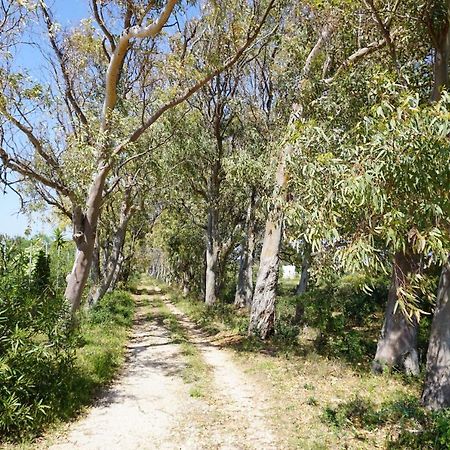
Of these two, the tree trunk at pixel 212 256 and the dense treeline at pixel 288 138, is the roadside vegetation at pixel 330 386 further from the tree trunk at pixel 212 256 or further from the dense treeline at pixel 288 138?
the tree trunk at pixel 212 256

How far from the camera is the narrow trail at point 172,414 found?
6.28 metres

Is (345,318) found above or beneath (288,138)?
beneath

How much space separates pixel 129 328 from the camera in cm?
1759

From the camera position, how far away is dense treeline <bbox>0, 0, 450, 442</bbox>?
168 inches

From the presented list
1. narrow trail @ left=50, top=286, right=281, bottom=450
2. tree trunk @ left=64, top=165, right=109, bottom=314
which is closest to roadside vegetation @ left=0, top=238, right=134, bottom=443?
narrow trail @ left=50, top=286, right=281, bottom=450

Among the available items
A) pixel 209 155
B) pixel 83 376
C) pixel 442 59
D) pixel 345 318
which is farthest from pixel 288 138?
pixel 209 155

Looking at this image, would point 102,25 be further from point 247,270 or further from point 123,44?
point 247,270

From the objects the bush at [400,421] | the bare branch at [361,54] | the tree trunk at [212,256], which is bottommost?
the bush at [400,421]

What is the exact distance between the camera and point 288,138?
18.5ft

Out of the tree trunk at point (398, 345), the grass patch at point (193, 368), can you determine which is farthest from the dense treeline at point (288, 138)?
the grass patch at point (193, 368)

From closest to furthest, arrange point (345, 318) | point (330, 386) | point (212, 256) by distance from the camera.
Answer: point (330, 386) → point (345, 318) → point (212, 256)

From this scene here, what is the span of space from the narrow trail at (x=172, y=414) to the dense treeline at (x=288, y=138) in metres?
2.69

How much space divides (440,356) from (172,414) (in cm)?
475

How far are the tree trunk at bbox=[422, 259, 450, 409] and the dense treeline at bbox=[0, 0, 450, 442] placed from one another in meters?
0.03
